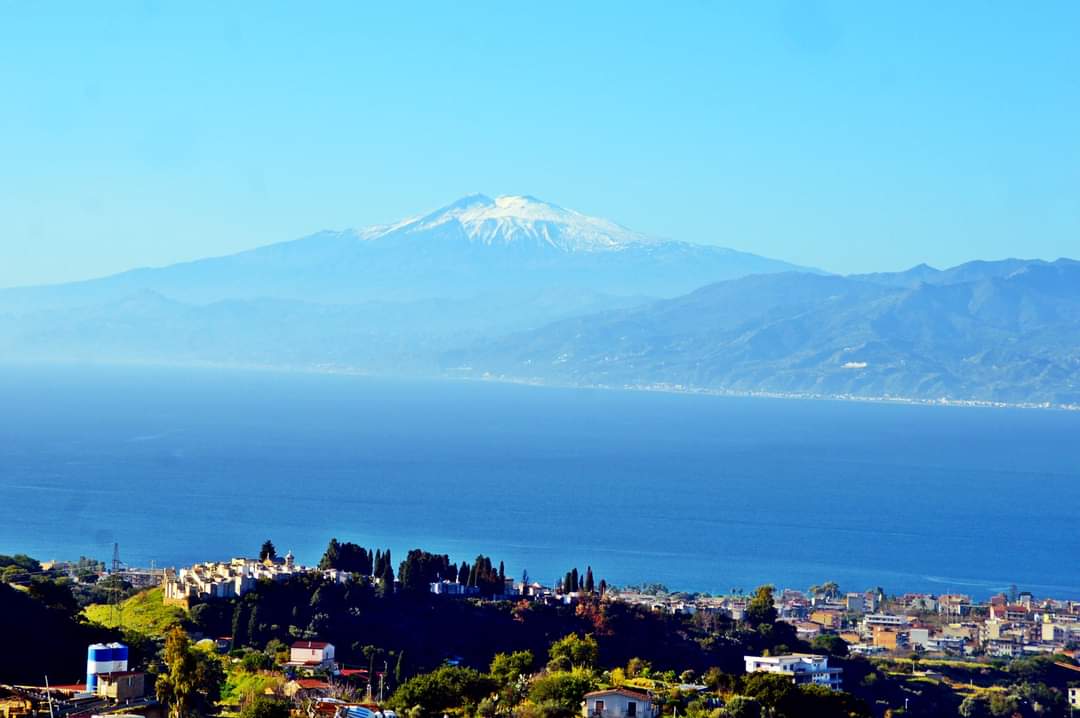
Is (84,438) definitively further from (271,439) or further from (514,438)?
(514,438)

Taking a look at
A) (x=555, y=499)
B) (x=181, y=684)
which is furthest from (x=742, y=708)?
(x=555, y=499)

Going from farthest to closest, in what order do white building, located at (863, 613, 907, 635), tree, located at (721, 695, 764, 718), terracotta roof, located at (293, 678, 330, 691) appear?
white building, located at (863, 613, 907, 635)
terracotta roof, located at (293, 678, 330, 691)
tree, located at (721, 695, 764, 718)

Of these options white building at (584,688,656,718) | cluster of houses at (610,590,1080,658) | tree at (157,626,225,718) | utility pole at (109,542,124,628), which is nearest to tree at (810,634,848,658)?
cluster of houses at (610,590,1080,658)

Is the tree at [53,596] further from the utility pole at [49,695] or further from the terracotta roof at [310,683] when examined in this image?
the utility pole at [49,695]

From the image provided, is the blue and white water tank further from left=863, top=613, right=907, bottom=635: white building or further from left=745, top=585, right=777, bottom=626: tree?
left=863, top=613, right=907, bottom=635: white building

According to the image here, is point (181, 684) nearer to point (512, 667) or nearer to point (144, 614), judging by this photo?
point (512, 667)

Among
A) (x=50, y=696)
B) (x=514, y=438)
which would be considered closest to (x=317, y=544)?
(x=50, y=696)
